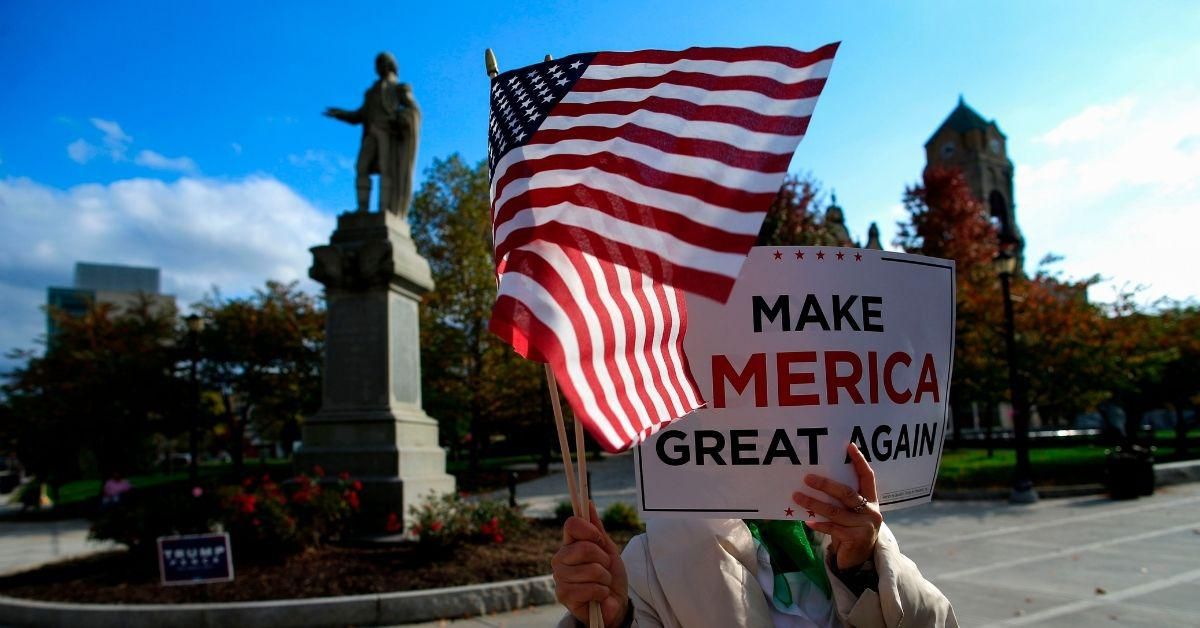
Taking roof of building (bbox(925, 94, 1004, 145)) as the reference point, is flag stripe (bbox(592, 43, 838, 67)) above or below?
below

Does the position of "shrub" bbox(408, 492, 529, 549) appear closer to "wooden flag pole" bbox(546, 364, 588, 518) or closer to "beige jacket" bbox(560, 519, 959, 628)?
"beige jacket" bbox(560, 519, 959, 628)

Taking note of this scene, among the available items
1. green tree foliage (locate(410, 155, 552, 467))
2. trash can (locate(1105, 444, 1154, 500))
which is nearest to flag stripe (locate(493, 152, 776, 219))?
trash can (locate(1105, 444, 1154, 500))

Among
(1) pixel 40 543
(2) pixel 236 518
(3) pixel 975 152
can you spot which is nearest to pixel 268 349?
(1) pixel 40 543

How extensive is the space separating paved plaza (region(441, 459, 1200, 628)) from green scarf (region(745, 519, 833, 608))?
5.56 m

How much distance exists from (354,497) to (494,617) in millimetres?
3917

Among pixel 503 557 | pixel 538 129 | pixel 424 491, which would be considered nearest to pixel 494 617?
pixel 503 557

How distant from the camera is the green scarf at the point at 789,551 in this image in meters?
2.29

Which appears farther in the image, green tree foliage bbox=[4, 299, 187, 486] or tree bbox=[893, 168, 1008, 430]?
green tree foliage bbox=[4, 299, 187, 486]

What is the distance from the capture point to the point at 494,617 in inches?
303

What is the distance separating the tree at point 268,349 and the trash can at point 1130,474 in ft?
86.6

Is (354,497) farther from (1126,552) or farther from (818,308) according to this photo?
(1126,552)

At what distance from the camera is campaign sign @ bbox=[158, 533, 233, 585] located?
27.2 feet

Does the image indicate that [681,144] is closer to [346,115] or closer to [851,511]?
[851,511]

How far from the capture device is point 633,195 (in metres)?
2.09
